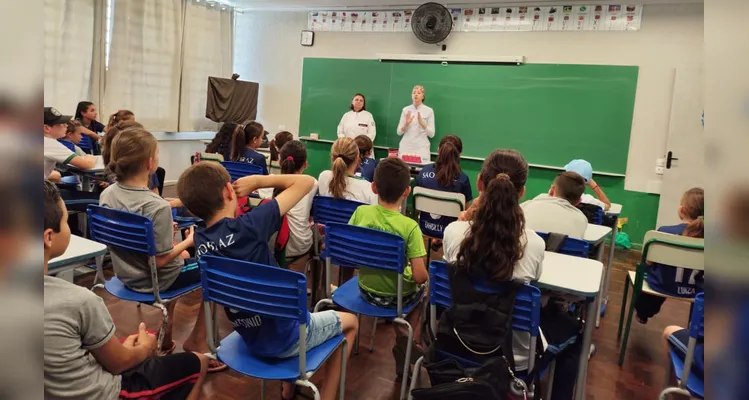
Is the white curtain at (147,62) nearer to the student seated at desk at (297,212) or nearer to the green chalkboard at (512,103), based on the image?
the green chalkboard at (512,103)

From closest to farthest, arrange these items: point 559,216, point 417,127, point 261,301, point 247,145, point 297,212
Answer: point 261,301
point 559,216
point 297,212
point 247,145
point 417,127

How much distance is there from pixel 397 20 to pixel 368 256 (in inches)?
208

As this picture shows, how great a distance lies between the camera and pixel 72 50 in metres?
5.94

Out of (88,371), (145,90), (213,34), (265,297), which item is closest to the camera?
(88,371)

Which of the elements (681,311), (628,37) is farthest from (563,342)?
(628,37)

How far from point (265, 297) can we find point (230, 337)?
0.37m

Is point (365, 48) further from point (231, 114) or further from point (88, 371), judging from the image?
point (88, 371)

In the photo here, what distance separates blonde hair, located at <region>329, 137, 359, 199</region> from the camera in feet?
9.71

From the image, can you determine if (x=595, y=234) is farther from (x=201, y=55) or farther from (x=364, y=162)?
(x=201, y=55)

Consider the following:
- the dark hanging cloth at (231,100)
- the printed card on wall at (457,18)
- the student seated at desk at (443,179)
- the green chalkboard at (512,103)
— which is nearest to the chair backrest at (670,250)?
the student seated at desk at (443,179)

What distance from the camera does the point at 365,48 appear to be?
7.05 m

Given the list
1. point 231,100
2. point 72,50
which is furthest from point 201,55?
point 72,50

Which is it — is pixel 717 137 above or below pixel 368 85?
below

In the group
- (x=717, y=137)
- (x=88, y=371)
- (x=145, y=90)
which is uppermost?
(x=145, y=90)
